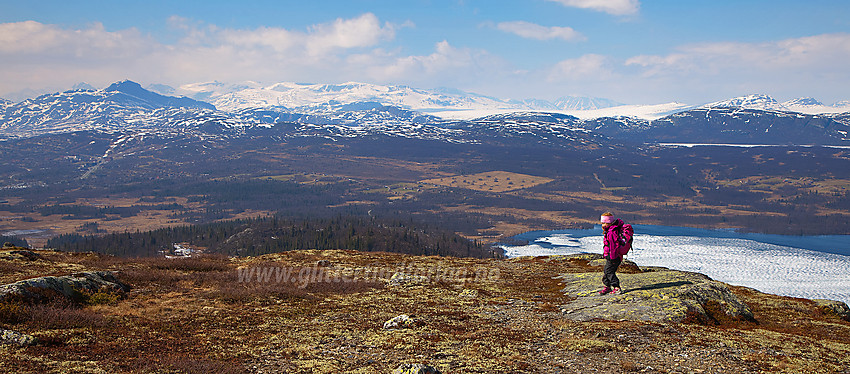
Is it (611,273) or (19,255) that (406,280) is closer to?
(611,273)

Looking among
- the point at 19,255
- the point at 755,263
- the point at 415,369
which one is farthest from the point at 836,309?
the point at 755,263

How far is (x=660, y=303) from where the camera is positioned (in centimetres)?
2341

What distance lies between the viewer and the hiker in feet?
83.4

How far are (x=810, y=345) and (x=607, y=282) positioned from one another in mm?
8756

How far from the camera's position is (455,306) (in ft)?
83.6

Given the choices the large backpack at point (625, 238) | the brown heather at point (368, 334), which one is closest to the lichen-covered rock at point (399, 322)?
the brown heather at point (368, 334)

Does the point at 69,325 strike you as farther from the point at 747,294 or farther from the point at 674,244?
the point at 674,244

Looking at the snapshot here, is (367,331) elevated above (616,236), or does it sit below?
below

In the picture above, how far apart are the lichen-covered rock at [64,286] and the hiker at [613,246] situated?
23.0 metres

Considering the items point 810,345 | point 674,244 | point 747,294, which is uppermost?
point 810,345

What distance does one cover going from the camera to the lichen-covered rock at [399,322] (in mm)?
20688

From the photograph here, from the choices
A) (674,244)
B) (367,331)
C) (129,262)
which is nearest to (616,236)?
(367,331)

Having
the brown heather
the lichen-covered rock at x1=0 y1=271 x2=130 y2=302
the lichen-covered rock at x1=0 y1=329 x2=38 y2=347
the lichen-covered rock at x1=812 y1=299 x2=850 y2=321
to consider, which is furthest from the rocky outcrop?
the lichen-covered rock at x1=0 y1=271 x2=130 y2=302

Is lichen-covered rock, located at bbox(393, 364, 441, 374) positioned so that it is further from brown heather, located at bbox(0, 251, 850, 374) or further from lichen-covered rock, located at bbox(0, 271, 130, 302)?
lichen-covered rock, located at bbox(0, 271, 130, 302)
